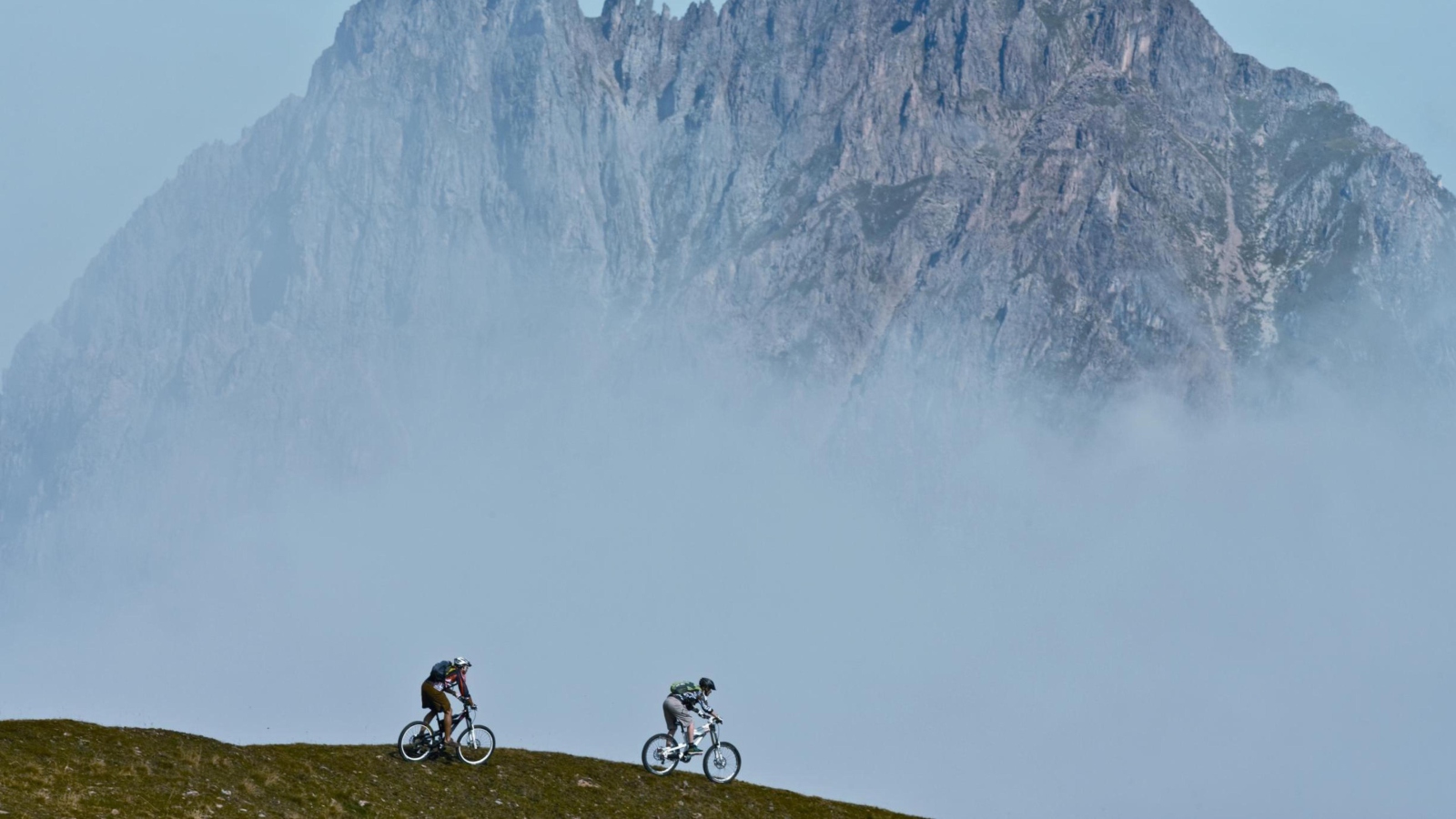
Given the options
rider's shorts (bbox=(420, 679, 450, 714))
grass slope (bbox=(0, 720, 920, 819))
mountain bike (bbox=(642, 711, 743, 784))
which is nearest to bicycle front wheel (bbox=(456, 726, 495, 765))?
grass slope (bbox=(0, 720, 920, 819))

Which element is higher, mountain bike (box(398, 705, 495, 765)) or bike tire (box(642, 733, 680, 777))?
bike tire (box(642, 733, 680, 777))

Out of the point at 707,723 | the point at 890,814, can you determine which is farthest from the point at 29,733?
the point at 890,814

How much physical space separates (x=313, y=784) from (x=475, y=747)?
266 inches

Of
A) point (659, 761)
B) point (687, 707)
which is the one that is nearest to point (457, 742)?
point (659, 761)

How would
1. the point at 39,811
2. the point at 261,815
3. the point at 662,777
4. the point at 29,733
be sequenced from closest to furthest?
the point at 39,811, the point at 261,815, the point at 29,733, the point at 662,777

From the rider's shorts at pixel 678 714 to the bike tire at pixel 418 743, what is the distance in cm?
731

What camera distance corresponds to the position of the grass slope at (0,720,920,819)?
40.8 metres

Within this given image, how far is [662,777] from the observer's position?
2078 inches

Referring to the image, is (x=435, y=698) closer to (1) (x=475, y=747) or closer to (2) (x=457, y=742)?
(2) (x=457, y=742)

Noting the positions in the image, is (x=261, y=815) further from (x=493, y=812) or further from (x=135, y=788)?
(x=493, y=812)

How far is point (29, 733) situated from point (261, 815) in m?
8.56

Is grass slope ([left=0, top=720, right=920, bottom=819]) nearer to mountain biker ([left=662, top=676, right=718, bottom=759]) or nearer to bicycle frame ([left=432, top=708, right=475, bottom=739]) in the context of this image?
bicycle frame ([left=432, top=708, right=475, bottom=739])

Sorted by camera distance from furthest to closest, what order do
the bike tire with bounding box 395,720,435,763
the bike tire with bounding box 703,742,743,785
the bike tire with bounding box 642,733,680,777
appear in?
the bike tire with bounding box 703,742,743,785, the bike tire with bounding box 642,733,680,777, the bike tire with bounding box 395,720,435,763

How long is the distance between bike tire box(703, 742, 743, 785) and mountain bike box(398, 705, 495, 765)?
6.79 meters
